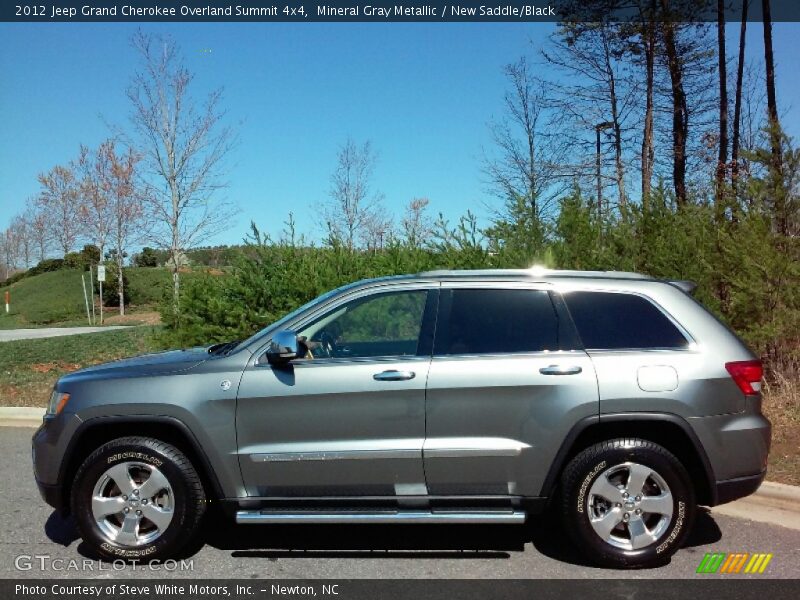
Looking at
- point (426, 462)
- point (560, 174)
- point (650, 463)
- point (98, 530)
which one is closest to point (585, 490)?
point (650, 463)

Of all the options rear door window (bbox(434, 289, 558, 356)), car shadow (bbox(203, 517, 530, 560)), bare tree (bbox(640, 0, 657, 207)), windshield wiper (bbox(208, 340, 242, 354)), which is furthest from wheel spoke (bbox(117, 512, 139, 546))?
bare tree (bbox(640, 0, 657, 207))

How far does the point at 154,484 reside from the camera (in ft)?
14.2

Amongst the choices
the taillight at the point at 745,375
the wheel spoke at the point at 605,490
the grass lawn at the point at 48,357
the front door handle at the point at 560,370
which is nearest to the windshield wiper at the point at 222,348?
the front door handle at the point at 560,370

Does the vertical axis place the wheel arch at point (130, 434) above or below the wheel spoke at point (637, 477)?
above

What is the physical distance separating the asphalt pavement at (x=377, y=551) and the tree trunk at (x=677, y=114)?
17.7 meters

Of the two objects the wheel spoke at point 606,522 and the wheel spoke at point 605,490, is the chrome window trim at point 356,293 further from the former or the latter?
the wheel spoke at point 606,522

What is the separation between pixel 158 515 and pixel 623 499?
275cm

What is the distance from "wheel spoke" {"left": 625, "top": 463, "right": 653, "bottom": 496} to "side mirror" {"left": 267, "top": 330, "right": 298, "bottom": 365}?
2089 millimetres

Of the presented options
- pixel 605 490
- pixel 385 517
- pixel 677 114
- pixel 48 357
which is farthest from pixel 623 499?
pixel 677 114

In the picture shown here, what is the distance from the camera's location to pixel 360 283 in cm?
471

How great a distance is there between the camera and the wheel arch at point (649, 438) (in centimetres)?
417

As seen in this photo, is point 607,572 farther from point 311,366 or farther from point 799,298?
point 799,298
